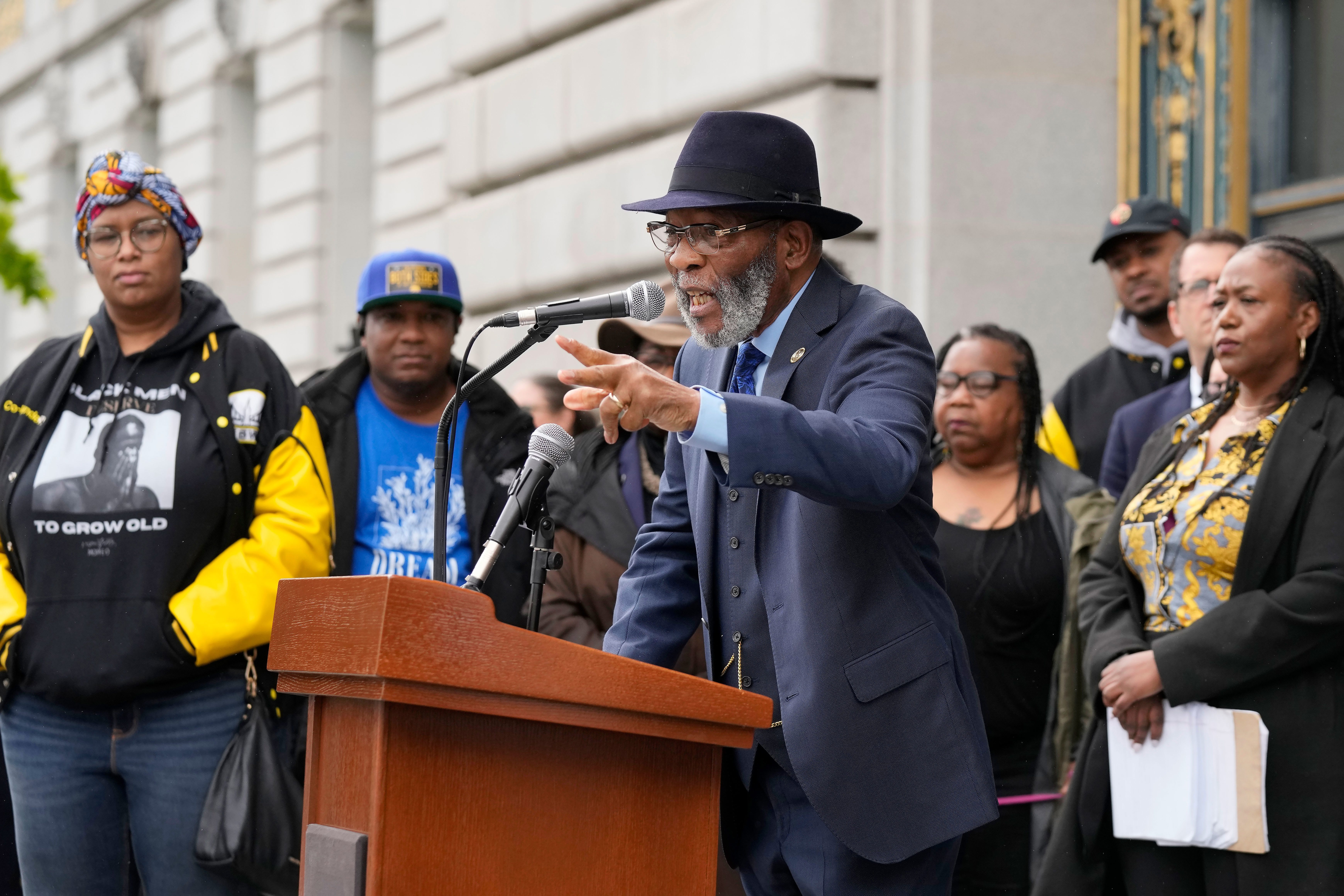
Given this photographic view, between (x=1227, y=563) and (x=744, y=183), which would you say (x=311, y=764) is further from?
(x=1227, y=563)

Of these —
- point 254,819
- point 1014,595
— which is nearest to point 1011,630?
point 1014,595

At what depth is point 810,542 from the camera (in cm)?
314

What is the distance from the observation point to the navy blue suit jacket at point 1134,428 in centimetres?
570

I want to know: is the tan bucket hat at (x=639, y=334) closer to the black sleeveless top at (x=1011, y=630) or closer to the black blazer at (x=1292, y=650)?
the black sleeveless top at (x=1011, y=630)

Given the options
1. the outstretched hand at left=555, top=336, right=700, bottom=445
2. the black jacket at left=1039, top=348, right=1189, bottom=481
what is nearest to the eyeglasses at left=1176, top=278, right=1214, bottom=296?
the black jacket at left=1039, top=348, right=1189, bottom=481

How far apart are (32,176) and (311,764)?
67.8 ft

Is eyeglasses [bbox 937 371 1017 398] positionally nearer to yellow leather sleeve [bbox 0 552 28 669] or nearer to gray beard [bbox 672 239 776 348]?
gray beard [bbox 672 239 776 348]

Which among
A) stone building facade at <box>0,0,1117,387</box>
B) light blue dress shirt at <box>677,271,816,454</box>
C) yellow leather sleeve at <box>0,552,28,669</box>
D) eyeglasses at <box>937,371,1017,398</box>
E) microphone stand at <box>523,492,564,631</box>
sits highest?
stone building facade at <box>0,0,1117,387</box>

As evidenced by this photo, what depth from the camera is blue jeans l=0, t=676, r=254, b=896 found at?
422 cm

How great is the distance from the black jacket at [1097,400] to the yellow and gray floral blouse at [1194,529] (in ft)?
4.86

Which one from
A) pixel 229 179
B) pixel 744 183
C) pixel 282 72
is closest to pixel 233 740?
pixel 744 183

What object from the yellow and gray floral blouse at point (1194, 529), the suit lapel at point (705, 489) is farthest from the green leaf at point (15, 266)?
the suit lapel at point (705, 489)

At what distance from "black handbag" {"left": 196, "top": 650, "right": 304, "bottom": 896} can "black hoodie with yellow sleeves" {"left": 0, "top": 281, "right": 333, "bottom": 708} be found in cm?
25

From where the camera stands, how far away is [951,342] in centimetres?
579
